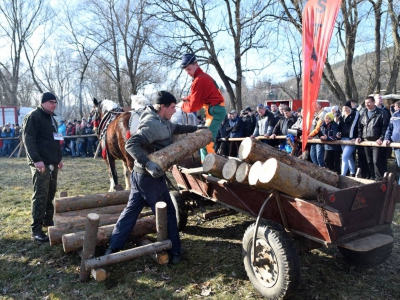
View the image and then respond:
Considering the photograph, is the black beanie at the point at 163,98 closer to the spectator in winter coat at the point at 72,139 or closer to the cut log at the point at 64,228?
the cut log at the point at 64,228

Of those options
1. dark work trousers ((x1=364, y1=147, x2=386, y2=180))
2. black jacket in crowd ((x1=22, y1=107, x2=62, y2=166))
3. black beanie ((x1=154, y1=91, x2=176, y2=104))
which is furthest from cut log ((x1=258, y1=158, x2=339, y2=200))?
dark work trousers ((x1=364, y1=147, x2=386, y2=180))

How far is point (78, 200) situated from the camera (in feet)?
16.0

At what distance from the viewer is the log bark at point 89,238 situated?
135 inches

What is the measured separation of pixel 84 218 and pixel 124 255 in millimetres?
1265

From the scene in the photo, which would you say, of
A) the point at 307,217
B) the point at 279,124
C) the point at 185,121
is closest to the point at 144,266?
the point at 307,217

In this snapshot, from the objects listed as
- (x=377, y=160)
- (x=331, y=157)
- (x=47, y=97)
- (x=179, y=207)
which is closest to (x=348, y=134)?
(x=331, y=157)

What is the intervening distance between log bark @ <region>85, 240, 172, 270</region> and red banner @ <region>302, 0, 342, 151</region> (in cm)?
235

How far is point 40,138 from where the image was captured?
15.7ft

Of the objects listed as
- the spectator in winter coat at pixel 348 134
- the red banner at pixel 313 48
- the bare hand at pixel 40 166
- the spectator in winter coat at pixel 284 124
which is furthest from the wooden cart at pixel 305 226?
the spectator in winter coat at pixel 284 124

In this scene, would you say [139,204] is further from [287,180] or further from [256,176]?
[287,180]

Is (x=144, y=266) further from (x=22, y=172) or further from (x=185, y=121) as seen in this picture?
(x=22, y=172)

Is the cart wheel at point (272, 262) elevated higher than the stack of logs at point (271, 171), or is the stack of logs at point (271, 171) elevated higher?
the stack of logs at point (271, 171)

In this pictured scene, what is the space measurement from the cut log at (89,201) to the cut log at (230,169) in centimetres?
222

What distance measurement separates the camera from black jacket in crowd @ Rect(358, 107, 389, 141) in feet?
23.8
